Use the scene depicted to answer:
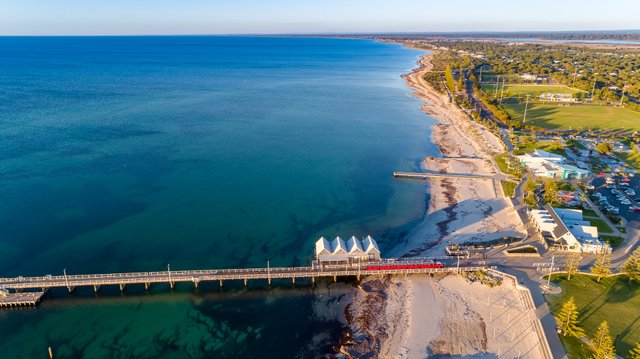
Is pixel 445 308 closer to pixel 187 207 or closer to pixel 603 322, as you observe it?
pixel 603 322

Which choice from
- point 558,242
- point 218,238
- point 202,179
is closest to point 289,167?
point 202,179

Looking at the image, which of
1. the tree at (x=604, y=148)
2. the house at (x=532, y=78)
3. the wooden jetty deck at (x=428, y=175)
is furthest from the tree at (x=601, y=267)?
the house at (x=532, y=78)

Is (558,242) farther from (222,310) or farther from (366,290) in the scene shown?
(222,310)

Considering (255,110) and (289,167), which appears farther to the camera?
(255,110)

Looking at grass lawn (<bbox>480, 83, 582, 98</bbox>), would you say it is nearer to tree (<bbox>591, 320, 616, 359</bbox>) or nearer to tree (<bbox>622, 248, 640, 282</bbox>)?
tree (<bbox>622, 248, 640, 282</bbox>)

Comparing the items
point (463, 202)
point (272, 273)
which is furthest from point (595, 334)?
point (272, 273)

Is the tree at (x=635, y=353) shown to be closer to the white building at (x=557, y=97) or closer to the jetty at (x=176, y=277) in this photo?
the jetty at (x=176, y=277)
